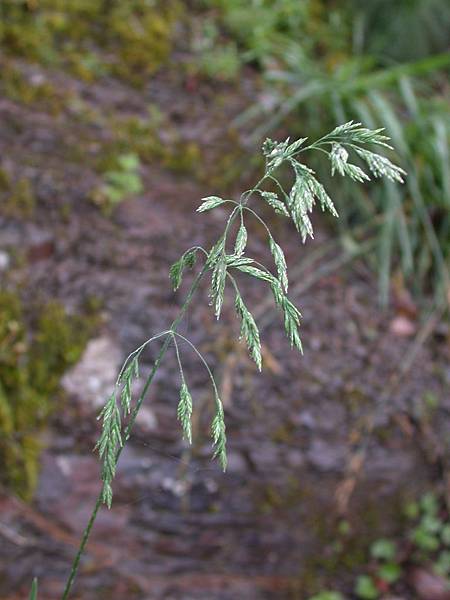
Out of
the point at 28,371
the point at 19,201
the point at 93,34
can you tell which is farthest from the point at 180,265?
the point at 93,34

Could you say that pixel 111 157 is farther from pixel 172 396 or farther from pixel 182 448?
pixel 182 448

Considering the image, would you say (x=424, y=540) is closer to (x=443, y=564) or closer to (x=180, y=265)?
(x=443, y=564)

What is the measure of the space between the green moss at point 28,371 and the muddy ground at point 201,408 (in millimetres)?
43

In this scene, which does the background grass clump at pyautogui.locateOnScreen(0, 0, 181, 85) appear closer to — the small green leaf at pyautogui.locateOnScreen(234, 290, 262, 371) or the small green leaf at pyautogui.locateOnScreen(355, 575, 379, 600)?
the small green leaf at pyautogui.locateOnScreen(355, 575, 379, 600)

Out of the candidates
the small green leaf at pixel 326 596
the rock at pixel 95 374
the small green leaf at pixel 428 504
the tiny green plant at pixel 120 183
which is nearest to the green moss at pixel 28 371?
the rock at pixel 95 374

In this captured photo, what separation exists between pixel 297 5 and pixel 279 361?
1.96 m

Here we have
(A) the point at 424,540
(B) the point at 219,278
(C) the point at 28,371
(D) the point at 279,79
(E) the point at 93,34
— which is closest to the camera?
(B) the point at 219,278

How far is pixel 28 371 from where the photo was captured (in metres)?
2.06

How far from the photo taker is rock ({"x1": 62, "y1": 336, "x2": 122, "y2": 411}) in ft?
6.92

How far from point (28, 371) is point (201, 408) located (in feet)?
1.88

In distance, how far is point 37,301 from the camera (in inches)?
86.0

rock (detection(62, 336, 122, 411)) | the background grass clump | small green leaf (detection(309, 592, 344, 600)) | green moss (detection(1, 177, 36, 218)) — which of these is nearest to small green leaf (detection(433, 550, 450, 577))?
small green leaf (detection(309, 592, 344, 600))

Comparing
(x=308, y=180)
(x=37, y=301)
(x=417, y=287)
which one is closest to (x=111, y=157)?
(x=37, y=301)

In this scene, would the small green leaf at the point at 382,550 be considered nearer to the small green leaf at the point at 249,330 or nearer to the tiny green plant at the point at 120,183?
the tiny green plant at the point at 120,183
